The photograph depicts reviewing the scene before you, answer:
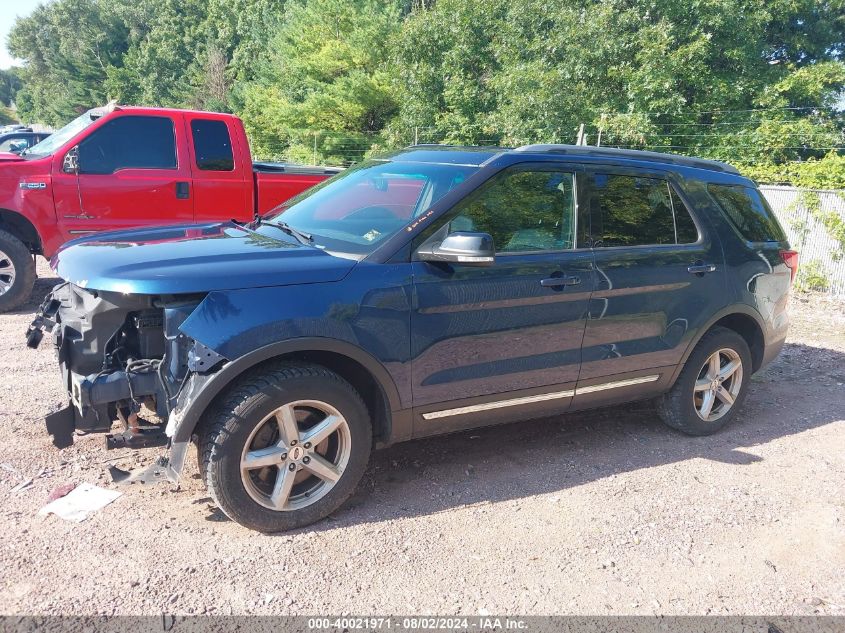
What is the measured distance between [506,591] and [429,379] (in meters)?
1.07

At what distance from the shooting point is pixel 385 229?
11.7 feet

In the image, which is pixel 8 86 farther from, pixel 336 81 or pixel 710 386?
pixel 710 386

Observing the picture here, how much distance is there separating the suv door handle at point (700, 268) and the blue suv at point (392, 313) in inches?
0.5

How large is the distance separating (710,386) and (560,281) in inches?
67.3

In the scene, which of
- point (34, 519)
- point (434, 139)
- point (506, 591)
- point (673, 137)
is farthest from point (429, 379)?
point (434, 139)

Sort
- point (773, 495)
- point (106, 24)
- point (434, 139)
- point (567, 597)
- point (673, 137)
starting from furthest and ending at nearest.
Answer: point (106, 24), point (434, 139), point (673, 137), point (773, 495), point (567, 597)

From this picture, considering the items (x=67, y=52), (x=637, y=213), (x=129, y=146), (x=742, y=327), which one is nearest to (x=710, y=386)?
(x=742, y=327)

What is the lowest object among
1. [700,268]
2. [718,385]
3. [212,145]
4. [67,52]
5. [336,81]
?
[718,385]

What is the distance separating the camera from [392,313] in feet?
10.8

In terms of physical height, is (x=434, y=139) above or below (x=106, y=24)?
below

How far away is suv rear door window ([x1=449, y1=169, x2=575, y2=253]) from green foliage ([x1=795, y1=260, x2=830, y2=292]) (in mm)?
7907

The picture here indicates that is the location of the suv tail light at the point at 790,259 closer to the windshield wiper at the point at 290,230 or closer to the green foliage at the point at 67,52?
the windshield wiper at the point at 290,230

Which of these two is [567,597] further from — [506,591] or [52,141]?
[52,141]

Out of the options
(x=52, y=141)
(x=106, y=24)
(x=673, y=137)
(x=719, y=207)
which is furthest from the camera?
(x=106, y=24)
